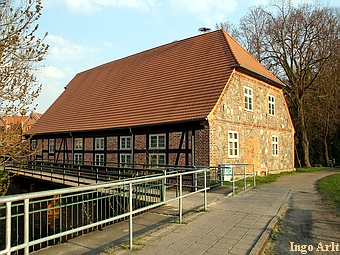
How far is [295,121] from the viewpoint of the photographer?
30078mm

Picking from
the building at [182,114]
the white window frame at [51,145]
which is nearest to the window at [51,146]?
the white window frame at [51,145]

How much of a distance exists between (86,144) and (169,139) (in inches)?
297

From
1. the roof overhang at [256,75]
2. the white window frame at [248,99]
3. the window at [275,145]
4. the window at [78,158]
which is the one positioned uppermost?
the roof overhang at [256,75]

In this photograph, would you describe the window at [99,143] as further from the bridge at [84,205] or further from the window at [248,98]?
the window at [248,98]

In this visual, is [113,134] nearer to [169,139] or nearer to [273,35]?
[169,139]

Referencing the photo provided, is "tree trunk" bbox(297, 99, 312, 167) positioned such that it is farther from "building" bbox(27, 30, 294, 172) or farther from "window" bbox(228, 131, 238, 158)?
"window" bbox(228, 131, 238, 158)

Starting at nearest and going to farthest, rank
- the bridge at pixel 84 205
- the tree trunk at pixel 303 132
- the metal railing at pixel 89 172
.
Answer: the bridge at pixel 84 205
the metal railing at pixel 89 172
the tree trunk at pixel 303 132

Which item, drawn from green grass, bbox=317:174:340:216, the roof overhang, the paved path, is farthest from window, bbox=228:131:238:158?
the paved path

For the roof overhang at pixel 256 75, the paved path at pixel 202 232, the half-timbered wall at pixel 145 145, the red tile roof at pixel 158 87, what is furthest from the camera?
the roof overhang at pixel 256 75

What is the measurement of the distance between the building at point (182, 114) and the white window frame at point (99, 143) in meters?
0.06

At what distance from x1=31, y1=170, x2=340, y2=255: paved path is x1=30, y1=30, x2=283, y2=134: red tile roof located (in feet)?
18.9

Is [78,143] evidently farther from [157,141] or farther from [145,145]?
[157,141]

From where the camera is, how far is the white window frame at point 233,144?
50.4 ft

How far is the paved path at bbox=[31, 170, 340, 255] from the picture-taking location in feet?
17.0
